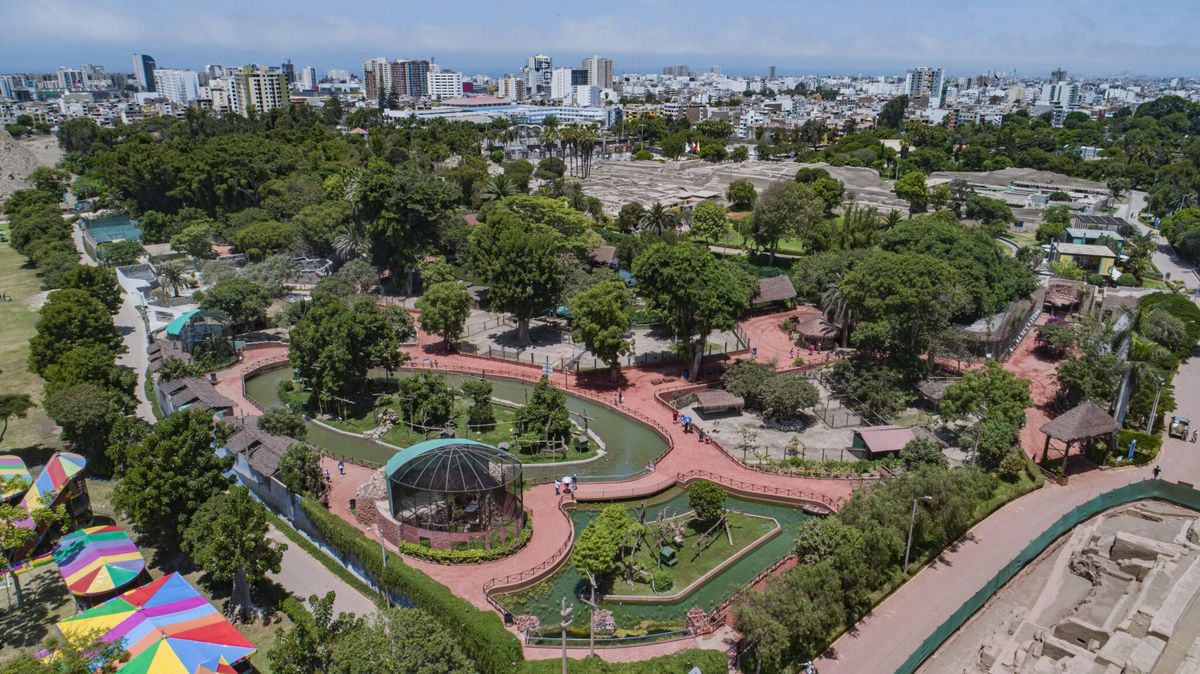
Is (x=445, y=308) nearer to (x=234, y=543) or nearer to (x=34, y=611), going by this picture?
(x=234, y=543)

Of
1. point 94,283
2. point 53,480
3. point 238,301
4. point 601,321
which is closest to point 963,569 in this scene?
point 601,321

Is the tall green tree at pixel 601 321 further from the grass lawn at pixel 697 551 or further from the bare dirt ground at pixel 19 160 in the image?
the bare dirt ground at pixel 19 160

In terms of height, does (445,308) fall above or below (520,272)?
below

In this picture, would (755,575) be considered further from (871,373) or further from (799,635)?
(871,373)

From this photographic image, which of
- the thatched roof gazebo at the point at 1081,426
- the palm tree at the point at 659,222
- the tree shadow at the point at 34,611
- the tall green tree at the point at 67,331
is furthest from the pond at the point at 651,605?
the palm tree at the point at 659,222

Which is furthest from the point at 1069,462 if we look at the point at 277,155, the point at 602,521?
the point at 277,155

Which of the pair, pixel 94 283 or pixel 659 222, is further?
pixel 659 222

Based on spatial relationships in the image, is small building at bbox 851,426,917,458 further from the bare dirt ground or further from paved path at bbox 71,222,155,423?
the bare dirt ground
